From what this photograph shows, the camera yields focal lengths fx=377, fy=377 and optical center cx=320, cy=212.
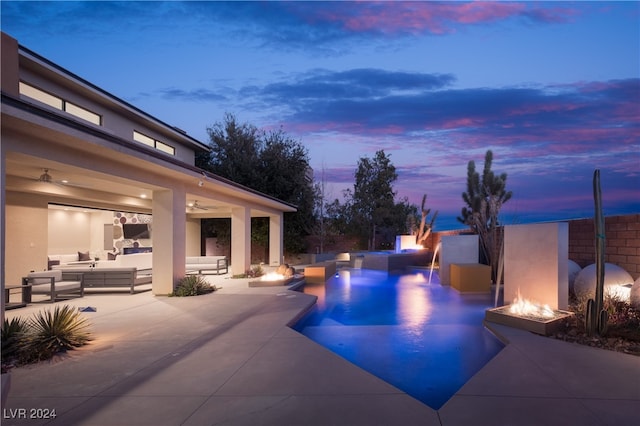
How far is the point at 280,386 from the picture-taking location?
13.1 feet

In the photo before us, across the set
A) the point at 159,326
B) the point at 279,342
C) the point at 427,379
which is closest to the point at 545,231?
the point at 427,379

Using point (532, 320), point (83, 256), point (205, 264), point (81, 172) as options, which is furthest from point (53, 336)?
point (83, 256)

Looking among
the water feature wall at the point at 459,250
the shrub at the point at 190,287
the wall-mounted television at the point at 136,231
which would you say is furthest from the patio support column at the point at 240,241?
the wall-mounted television at the point at 136,231

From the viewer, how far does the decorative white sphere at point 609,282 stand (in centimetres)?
731

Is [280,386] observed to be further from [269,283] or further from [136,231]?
[136,231]

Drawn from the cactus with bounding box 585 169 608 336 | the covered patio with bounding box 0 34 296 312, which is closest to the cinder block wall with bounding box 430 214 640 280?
the cactus with bounding box 585 169 608 336

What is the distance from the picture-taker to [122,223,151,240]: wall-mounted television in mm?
21984

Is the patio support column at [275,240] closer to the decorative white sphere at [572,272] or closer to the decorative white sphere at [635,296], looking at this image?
the decorative white sphere at [572,272]

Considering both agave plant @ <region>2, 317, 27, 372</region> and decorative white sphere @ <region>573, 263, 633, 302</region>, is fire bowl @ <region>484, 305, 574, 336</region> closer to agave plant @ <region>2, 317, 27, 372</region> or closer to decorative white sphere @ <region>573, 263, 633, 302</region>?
decorative white sphere @ <region>573, 263, 633, 302</region>

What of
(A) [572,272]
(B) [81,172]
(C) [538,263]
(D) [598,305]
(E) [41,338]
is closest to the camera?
(E) [41,338]

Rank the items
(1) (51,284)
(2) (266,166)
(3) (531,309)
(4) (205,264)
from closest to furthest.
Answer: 1. (3) (531,309)
2. (1) (51,284)
3. (4) (205,264)
4. (2) (266,166)

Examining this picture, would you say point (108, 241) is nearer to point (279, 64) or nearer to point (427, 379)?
point (279, 64)

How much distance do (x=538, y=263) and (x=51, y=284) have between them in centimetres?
1154

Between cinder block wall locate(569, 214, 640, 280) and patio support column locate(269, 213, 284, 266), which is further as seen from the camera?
patio support column locate(269, 213, 284, 266)
